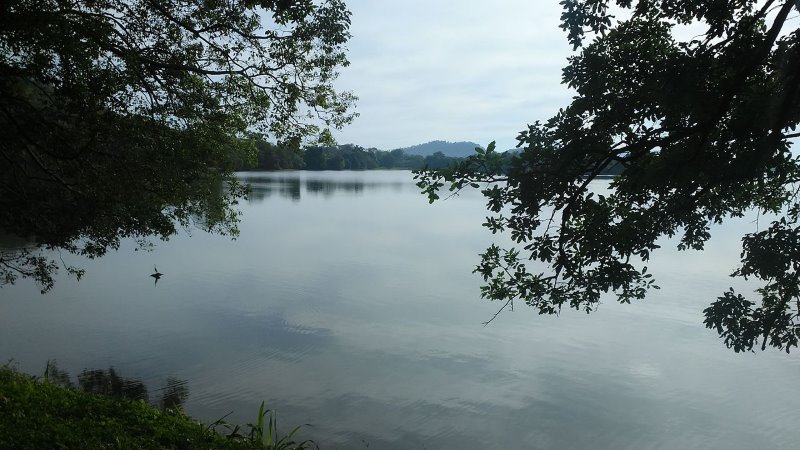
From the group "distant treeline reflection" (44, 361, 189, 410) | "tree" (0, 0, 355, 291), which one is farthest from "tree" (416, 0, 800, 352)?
"distant treeline reflection" (44, 361, 189, 410)

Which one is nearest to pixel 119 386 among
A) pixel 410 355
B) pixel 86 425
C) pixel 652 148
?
pixel 86 425

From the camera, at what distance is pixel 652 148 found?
593cm

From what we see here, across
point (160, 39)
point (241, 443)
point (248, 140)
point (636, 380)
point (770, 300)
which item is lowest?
point (636, 380)

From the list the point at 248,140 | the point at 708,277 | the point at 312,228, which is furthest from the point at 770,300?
the point at 312,228

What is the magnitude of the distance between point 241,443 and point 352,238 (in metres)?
28.6

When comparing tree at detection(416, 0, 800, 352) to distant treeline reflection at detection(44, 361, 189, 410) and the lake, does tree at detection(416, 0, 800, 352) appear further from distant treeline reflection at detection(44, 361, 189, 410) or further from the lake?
distant treeline reflection at detection(44, 361, 189, 410)

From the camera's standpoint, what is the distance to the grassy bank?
598cm

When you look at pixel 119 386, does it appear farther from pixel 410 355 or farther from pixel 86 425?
pixel 410 355

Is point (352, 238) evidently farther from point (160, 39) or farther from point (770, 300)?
point (770, 300)

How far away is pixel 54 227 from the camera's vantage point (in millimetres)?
11336

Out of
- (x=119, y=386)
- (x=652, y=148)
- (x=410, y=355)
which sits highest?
(x=652, y=148)

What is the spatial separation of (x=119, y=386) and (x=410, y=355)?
6.93 m

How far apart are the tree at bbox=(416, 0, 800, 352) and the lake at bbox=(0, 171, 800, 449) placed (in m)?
5.55

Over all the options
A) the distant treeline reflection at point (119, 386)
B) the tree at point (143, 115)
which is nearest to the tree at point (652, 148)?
the tree at point (143, 115)
